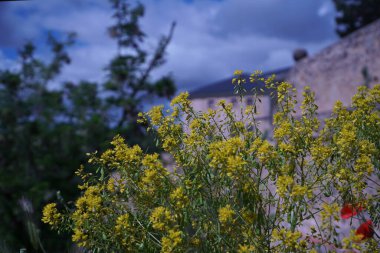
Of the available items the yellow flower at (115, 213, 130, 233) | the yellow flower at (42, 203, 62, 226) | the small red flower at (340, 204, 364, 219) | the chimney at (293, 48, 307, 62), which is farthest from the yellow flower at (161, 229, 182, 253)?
the chimney at (293, 48, 307, 62)

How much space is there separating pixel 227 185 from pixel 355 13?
29327 millimetres

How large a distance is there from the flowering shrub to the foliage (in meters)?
8.68

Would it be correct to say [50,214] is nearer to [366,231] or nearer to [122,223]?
[122,223]

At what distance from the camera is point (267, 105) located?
19.4 metres

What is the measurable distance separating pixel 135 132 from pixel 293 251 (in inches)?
391

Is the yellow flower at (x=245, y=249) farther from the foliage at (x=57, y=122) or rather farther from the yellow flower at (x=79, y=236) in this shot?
the foliage at (x=57, y=122)

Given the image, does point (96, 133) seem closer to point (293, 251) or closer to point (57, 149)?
point (57, 149)

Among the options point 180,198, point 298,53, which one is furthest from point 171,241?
point 298,53

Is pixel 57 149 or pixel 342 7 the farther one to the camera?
pixel 342 7

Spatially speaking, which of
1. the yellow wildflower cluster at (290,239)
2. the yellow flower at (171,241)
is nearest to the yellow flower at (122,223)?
the yellow flower at (171,241)

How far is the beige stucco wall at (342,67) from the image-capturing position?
581 inches

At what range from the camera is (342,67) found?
15.5m

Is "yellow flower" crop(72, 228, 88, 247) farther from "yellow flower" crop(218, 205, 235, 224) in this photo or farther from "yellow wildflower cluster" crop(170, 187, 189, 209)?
"yellow flower" crop(218, 205, 235, 224)

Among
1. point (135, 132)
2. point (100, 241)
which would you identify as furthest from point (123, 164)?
point (135, 132)
